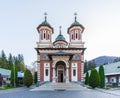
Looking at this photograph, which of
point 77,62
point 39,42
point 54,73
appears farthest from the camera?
point 39,42

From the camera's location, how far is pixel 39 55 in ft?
126

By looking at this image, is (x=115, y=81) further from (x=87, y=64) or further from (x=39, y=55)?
(x=87, y=64)

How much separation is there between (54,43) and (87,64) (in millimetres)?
50863

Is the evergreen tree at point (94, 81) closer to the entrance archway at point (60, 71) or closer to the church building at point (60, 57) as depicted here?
the church building at point (60, 57)

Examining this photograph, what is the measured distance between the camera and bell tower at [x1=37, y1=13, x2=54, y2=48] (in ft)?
132

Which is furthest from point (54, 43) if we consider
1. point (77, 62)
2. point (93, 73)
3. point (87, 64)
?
point (87, 64)

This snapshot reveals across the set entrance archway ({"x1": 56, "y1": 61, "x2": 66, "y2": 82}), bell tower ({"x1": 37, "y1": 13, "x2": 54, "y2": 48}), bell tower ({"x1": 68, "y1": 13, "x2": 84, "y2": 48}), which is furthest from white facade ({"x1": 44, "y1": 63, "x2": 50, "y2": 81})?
bell tower ({"x1": 68, "y1": 13, "x2": 84, "y2": 48})

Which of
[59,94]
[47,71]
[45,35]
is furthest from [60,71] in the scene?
[59,94]

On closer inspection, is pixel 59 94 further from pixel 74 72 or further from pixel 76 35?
pixel 76 35

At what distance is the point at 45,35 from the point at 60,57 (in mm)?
6927

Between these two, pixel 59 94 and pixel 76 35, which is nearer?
pixel 59 94

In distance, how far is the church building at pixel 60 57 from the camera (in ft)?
117

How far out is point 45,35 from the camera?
134ft

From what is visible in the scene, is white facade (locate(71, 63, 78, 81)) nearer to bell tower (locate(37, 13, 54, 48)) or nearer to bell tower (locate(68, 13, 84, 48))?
bell tower (locate(68, 13, 84, 48))
